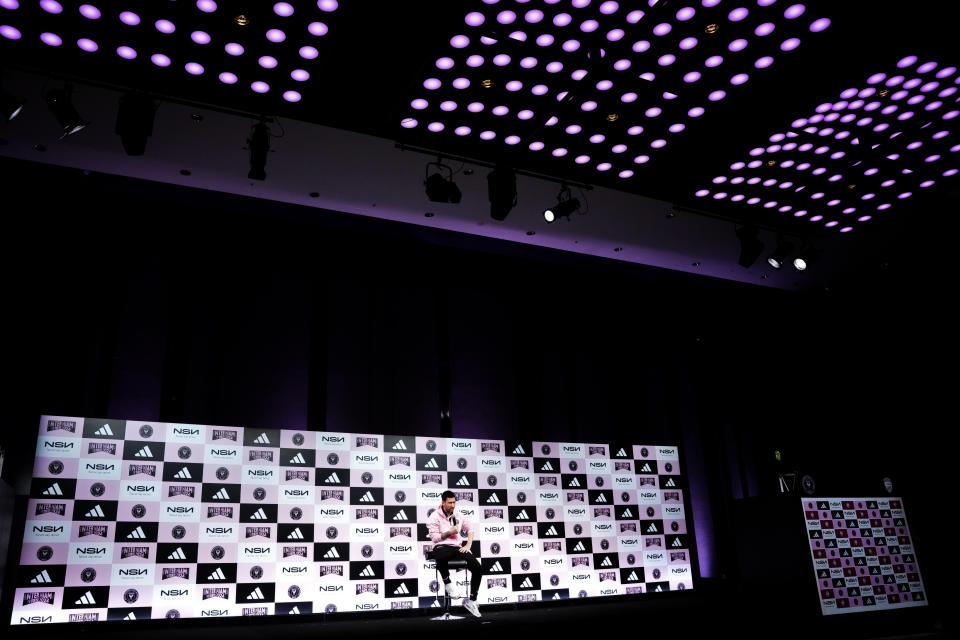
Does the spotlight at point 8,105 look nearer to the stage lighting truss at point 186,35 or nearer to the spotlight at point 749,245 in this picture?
the stage lighting truss at point 186,35

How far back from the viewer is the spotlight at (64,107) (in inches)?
162

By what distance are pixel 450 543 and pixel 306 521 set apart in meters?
1.31

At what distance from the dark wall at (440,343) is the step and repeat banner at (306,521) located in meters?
0.43

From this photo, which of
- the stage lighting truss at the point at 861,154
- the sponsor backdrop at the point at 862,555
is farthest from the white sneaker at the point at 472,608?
the stage lighting truss at the point at 861,154

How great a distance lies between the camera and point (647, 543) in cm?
705

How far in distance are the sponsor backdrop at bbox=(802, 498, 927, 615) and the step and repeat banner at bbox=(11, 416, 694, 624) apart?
1.51 m

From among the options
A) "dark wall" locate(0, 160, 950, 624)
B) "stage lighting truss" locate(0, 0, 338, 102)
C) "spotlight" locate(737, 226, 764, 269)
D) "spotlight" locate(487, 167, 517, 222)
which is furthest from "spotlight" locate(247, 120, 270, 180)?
"spotlight" locate(737, 226, 764, 269)

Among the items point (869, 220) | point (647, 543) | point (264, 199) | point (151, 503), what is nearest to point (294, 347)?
point (264, 199)

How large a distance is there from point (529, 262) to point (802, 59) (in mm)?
3623

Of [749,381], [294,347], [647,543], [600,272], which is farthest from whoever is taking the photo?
[749,381]

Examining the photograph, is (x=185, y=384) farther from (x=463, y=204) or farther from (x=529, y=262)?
(x=529, y=262)

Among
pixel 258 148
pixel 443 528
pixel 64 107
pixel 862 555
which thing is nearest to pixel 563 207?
pixel 258 148

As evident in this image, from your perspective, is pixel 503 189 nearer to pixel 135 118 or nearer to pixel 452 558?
pixel 135 118

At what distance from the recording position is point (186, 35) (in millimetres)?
3779
